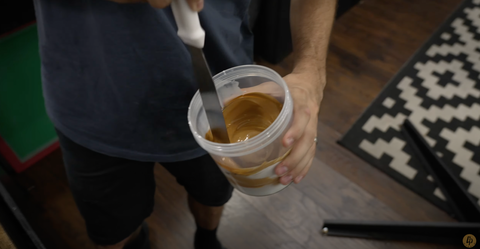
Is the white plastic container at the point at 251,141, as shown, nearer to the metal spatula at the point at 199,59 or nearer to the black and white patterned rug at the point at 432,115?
the metal spatula at the point at 199,59

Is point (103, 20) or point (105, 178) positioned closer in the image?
point (103, 20)

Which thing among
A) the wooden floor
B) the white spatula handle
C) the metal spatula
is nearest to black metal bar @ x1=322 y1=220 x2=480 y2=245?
the wooden floor

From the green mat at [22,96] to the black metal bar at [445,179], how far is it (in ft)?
5.22

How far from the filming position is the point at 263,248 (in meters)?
1.16

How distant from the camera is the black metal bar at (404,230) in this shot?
111cm

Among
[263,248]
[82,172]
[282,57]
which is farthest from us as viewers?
[282,57]

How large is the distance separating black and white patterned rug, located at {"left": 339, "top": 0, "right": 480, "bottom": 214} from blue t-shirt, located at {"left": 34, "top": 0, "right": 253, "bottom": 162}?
1.05 m

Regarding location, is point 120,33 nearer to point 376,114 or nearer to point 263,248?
point 263,248

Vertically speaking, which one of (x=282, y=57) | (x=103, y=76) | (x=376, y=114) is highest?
(x=103, y=76)

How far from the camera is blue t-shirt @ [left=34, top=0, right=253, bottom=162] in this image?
0.47 m

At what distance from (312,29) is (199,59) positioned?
0.40 metres

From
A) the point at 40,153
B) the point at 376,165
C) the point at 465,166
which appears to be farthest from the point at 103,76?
the point at 465,166

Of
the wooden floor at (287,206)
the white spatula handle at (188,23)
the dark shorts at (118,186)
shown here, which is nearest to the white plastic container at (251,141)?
the white spatula handle at (188,23)

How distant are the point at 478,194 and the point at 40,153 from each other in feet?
6.17
